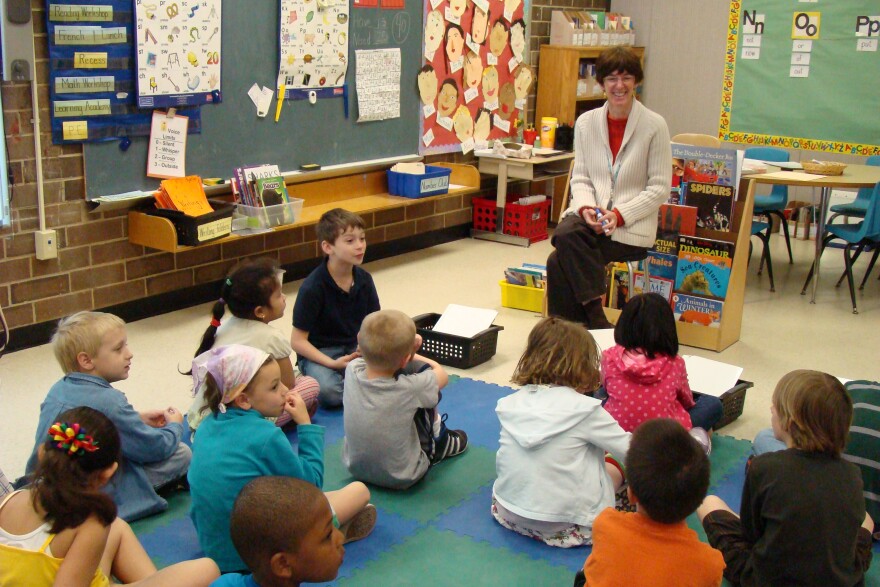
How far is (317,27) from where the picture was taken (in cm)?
543

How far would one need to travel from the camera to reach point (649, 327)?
120 inches

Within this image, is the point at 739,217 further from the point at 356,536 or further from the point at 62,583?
the point at 62,583

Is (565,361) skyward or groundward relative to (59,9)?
groundward

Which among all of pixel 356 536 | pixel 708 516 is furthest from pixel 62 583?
pixel 708 516

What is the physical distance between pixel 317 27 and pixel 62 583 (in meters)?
4.14

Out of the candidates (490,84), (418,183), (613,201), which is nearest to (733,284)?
(613,201)

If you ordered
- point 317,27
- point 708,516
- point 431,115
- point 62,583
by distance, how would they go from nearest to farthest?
point 62,583 → point 708,516 → point 317,27 → point 431,115

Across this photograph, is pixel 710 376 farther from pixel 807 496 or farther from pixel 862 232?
pixel 862 232

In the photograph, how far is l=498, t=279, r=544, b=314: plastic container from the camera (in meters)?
5.12

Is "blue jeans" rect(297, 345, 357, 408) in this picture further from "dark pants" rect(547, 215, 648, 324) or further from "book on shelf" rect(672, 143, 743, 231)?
"book on shelf" rect(672, 143, 743, 231)

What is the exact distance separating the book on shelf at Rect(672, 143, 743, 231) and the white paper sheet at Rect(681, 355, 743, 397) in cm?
99

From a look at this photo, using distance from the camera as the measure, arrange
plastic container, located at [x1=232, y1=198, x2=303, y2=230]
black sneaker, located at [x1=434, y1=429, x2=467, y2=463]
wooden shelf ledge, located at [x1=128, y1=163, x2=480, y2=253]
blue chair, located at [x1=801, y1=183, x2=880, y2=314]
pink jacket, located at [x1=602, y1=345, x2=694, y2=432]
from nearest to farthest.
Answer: pink jacket, located at [x1=602, y1=345, x2=694, y2=432] → black sneaker, located at [x1=434, y1=429, x2=467, y2=463] → wooden shelf ledge, located at [x1=128, y1=163, x2=480, y2=253] → plastic container, located at [x1=232, y1=198, x2=303, y2=230] → blue chair, located at [x1=801, y1=183, x2=880, y2=314]

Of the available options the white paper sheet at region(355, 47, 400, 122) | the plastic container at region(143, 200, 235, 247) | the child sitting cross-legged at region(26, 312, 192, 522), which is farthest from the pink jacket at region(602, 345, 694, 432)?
the white paper sheet at region(355, 47, 400, 122)

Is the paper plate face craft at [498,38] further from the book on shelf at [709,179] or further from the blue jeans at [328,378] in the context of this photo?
the blue jeans at [328,378]
